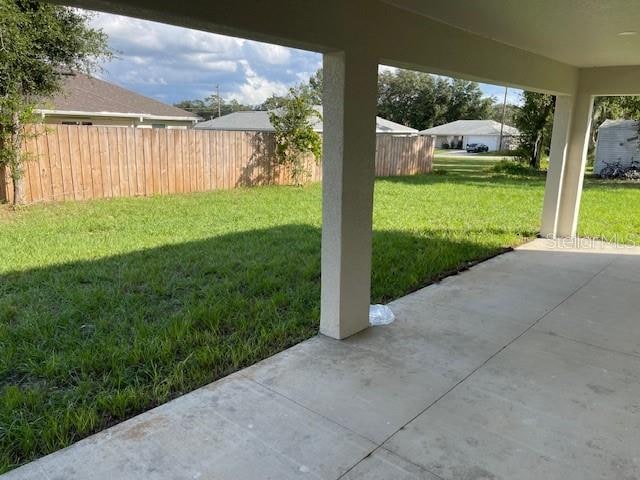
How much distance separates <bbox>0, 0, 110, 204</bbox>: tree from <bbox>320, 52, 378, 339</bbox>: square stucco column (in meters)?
7.02

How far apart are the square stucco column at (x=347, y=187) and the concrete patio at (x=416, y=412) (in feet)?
0.89

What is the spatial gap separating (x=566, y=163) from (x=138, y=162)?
27.3 feet

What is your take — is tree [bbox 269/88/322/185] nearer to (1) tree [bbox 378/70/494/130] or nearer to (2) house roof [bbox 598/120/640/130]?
(2) house roof [bbox 598/120/640/130]

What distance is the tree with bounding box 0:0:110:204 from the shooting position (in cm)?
770

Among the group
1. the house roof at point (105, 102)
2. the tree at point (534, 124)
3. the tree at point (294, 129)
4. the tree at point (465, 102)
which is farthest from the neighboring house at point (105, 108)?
the tree at point (465, 102)

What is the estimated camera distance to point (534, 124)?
20516mm

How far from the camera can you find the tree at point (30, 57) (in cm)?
770

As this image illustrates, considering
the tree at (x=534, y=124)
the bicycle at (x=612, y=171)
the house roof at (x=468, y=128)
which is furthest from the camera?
the house roof at (x=468, y=128)

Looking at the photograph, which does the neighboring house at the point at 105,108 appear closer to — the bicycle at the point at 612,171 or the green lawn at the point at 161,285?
the green lawn at the point at 161,285

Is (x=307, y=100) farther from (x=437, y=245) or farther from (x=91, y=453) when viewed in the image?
(x=91, y=453)

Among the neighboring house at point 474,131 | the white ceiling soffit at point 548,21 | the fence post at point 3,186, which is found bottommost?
the fence post at point 3,186

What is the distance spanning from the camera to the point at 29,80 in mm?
8320

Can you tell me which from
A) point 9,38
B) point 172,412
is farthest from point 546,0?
point 9,38

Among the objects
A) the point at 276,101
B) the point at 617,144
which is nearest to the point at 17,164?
the point at 276,101
